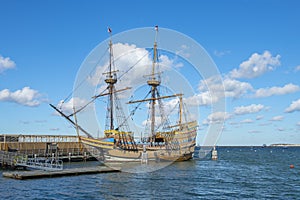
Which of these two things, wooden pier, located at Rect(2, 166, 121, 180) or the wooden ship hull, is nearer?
wooden pier, located at Rect(2, 166, 121, 180)

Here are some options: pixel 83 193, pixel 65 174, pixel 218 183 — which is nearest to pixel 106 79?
pixel 65 174

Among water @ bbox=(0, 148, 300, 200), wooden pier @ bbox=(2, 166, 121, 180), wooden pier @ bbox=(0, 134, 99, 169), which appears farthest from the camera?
wooden pier @ bbox=(0, 134, 99, 169)

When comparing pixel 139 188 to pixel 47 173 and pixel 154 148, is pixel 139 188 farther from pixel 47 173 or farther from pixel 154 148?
pixel 154 148

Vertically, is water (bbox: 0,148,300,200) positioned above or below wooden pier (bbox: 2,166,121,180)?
below

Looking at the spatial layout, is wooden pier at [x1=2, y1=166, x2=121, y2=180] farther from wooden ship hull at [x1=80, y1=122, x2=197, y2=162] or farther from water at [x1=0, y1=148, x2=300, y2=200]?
wooden ship hull at [x1=80, y1=122, x2=197, y2=162]

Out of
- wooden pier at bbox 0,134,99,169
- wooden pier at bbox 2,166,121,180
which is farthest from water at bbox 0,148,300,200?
wooden pier at bbox 0,134,99,169

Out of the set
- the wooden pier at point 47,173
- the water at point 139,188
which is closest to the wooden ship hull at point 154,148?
the wooden pier at point 47,173

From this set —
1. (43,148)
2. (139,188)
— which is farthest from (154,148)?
(139,188)

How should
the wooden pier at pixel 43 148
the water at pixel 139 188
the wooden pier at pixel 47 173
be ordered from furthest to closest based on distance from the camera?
the wooden pier at pixel 43 148 → the wooden pier at pixel 47 173 → the water at pixel 139 188

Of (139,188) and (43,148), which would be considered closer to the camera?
(139,188)

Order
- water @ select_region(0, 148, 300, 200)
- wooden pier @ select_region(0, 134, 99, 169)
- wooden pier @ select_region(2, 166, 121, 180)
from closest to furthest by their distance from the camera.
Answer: water @ select_region(0, 148, 300, 200)
wooden pier @ select_region(2, 166, 121, 180)
wooden pier @ select_region(0, 134, 99, 169)

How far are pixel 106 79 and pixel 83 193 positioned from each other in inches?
2067

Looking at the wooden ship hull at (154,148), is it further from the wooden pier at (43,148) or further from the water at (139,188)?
the water at (139,188)

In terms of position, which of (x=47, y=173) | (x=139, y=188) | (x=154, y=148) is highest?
(x=154, y=148)
